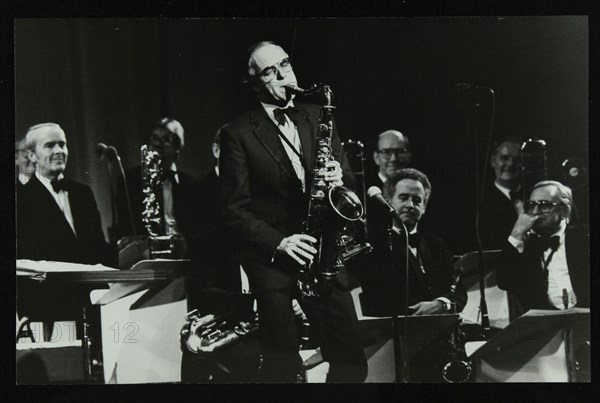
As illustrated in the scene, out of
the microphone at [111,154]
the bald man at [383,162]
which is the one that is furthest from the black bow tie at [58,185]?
the bald man at [383,162]

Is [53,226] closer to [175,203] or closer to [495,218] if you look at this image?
[175,203]

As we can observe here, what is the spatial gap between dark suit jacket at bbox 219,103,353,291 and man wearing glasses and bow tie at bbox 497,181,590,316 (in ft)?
3.06

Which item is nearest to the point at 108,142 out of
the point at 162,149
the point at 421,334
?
the point at 162,149

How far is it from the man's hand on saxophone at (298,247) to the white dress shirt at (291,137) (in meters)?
0.21

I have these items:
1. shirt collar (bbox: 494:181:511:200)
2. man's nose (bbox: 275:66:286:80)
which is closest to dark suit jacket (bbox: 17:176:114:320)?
man's nose (bbox: 275:66:286:80)

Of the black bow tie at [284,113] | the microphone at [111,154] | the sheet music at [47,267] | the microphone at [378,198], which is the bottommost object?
the sheet music at [47,267]

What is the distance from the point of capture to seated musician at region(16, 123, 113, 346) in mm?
2861

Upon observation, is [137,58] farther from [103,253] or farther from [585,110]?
[585,110]

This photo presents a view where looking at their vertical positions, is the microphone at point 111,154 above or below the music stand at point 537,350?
above

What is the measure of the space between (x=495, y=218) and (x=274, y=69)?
1.15 meters

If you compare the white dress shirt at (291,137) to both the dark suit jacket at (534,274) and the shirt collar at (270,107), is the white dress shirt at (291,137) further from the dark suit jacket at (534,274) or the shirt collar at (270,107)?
the dark suit jacket at (534,274)

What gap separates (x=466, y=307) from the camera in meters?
2.89

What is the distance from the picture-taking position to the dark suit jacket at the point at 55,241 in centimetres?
286

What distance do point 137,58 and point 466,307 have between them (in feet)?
5.81
